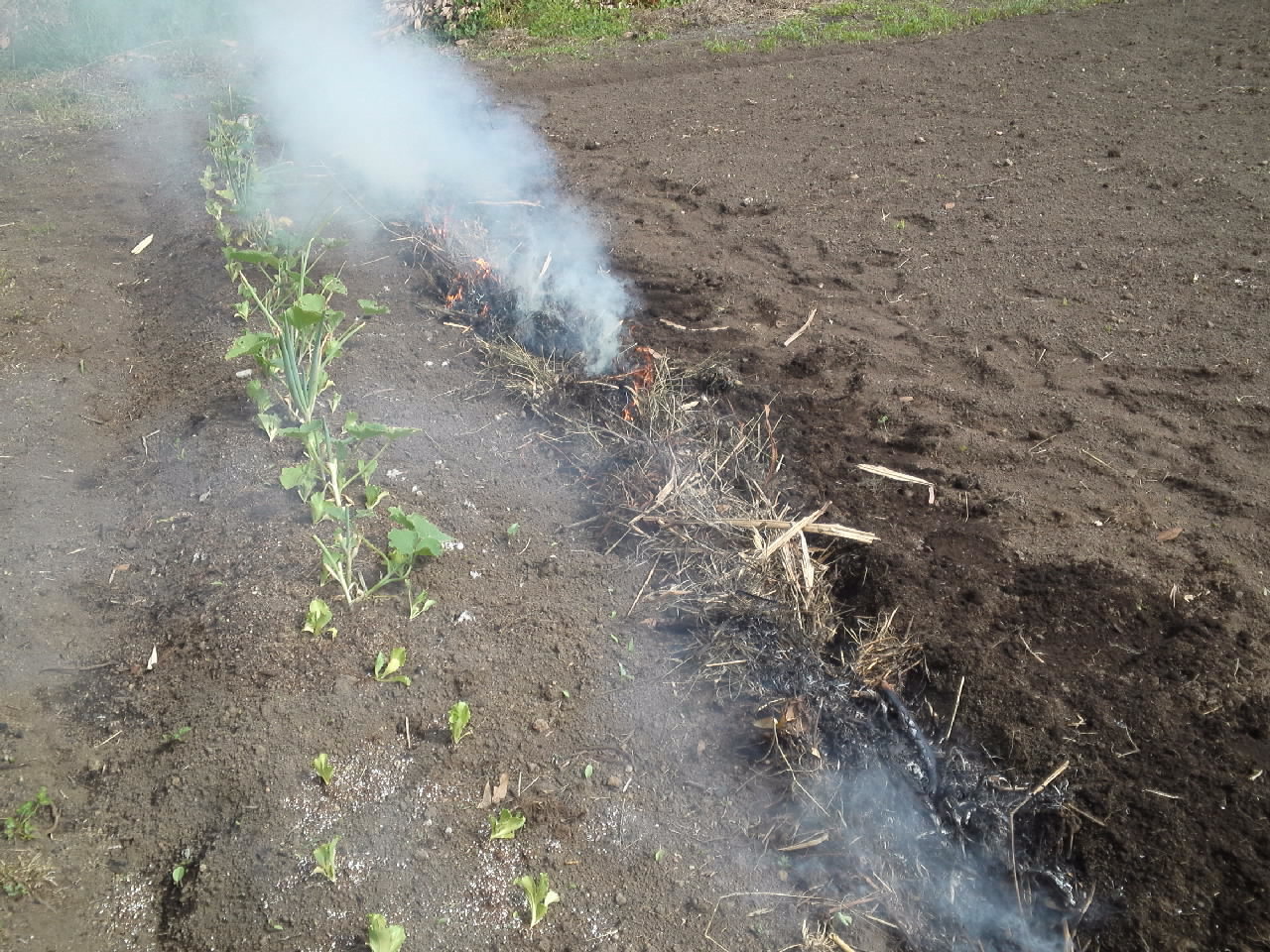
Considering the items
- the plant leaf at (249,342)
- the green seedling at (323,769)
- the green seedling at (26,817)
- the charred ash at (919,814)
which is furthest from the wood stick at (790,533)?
the green seedling at (26,817)

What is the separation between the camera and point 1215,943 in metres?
2.01

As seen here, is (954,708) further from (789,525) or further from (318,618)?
(318,618)

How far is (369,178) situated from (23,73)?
5.39 metres

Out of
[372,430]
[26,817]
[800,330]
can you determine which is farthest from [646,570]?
[26,817]

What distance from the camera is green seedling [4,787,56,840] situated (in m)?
2.18

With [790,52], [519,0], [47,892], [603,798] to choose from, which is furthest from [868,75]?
[47,892]

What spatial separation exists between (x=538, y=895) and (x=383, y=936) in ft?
1.20

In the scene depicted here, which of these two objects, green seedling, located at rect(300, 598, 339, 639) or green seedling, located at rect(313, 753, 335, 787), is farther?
green seedling, located at rect(300, 598, 339, 639)

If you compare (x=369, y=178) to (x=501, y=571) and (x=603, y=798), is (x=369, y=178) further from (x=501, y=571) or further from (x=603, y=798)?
(x=603, y=798)

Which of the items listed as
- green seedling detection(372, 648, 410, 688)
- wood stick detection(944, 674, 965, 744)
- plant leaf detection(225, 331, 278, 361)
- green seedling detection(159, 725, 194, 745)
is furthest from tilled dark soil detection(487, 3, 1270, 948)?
green seedling detection(159, 725, 194, 745)

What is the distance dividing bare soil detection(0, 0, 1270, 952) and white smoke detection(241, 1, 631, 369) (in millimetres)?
354

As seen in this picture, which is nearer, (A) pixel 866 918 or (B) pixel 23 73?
(A) pixel 866 918

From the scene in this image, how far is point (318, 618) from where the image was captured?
267 centimetres

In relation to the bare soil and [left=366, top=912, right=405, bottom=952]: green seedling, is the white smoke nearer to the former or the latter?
the bare soil
